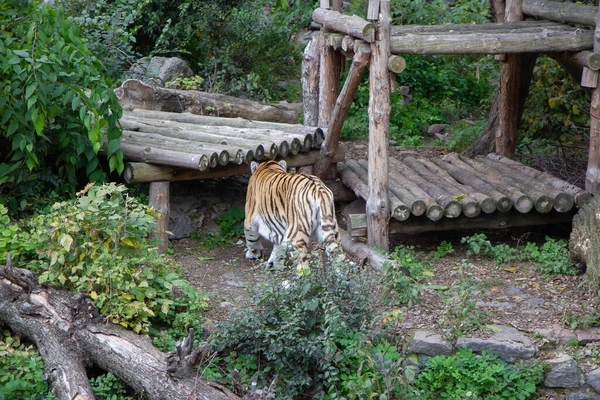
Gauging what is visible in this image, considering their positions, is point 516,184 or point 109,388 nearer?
point 109,388

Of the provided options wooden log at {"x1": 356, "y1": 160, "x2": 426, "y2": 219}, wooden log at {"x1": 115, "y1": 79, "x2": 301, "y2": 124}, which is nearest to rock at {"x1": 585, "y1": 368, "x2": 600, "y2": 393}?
wooden log at {"x1": 356, "y1": 160, "x2": 426, "y2": 219}

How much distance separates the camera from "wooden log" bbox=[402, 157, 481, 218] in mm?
8344

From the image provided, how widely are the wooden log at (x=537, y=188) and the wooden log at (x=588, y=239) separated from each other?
478 millimetres

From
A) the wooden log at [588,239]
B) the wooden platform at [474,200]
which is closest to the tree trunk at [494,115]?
the wooden platform at [474,200]

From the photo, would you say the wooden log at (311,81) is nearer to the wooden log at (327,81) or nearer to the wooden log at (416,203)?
the wooden log at (327,81)

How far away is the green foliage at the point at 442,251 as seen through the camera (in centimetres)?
841

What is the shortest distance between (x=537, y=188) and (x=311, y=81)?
10.6 feet

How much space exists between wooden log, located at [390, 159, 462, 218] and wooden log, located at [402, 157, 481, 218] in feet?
0.17

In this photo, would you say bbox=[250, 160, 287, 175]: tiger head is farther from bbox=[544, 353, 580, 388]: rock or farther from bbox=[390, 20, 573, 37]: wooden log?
bbox=[544, 353, 580, 388]: rock

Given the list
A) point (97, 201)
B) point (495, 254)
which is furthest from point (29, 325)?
point (495, 254)

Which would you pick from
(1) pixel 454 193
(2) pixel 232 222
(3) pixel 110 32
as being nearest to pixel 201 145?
(2) pixel 232 222

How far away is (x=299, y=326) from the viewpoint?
20.1 ft

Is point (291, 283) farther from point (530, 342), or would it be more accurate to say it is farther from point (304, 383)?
point (530, 342)

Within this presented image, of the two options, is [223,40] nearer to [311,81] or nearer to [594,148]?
[311,81]
